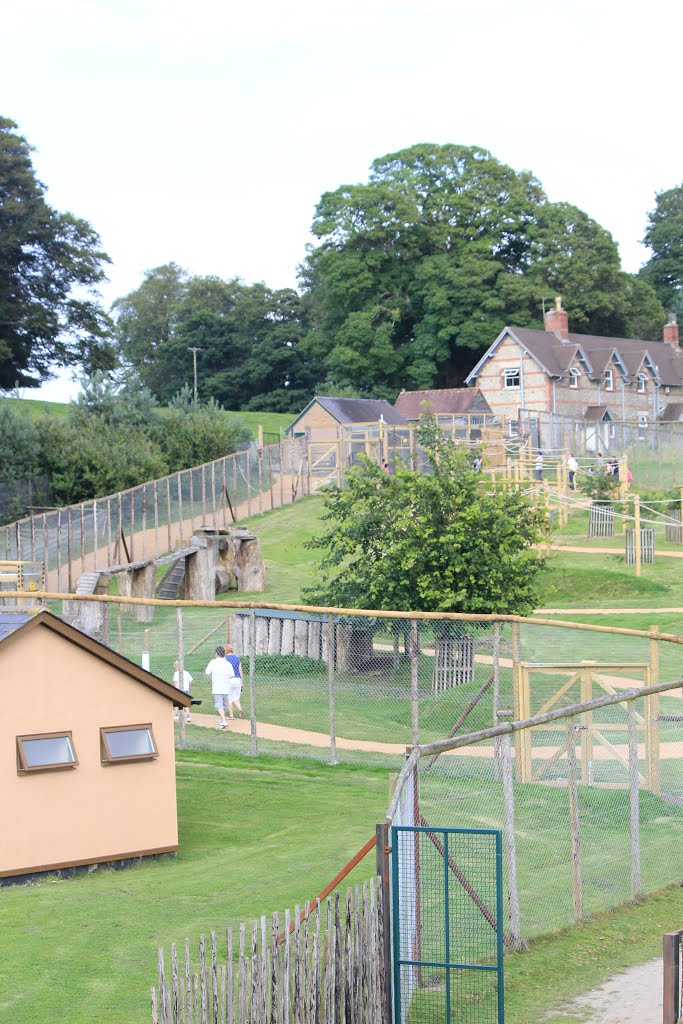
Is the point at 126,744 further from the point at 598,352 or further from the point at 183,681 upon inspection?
the point at 598,352

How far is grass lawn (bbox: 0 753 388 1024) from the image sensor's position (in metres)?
10.4

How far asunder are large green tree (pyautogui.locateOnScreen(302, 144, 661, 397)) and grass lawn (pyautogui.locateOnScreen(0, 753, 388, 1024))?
69.8m

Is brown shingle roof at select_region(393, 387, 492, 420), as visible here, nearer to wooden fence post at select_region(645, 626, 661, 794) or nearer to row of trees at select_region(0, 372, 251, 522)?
A: row of trees at select_region(0, 372, 251, 522)

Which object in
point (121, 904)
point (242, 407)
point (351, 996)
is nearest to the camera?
point (351, 996)

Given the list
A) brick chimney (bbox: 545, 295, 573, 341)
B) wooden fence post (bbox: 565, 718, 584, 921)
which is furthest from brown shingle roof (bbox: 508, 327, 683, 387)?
wooden fence post (bbox: 565, 718, 584, 921)

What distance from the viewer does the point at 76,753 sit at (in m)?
14.4

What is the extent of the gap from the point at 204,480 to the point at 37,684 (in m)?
32.8

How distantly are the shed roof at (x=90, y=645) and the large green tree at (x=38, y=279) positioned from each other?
52.7m

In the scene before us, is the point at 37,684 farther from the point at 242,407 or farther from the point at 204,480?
the point at 242,407

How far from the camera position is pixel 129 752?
579 inches

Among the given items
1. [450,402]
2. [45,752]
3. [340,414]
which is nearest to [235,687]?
[45,752]

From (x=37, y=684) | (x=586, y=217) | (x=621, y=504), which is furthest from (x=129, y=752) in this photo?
(x=586, y=217)

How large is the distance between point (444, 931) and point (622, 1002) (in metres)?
1.49

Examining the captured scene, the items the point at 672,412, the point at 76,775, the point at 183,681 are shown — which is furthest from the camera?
the point at 672,412
